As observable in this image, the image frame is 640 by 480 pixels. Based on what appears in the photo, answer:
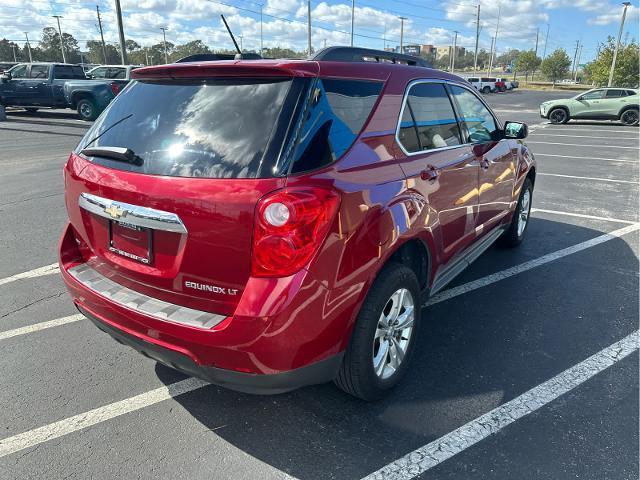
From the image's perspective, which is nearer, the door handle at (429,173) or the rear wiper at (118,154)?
the rear wiper at (118,154)

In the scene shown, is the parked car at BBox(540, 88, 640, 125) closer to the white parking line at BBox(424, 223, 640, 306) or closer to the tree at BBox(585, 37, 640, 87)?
the white parking line at BBox(424, 223, 640, 306)

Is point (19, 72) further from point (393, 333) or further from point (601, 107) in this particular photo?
point (601, 107)

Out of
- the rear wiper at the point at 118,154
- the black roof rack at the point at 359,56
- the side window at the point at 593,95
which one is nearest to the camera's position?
the rear wiper at the point at 118,154

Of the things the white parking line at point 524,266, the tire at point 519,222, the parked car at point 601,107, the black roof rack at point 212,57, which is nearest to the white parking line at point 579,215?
the white parking line at point 524,266

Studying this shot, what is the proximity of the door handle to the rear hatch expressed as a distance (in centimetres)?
98

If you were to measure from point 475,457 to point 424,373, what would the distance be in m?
0.72

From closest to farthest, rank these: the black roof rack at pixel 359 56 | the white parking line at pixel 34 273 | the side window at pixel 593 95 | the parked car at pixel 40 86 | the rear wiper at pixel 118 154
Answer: the rear wiper at pixel 118 154
the black roof rack at pixel 359 56
the white parking line at pixel 34 273
the parked car at pixel 40 86
the side window at pixel 593 95

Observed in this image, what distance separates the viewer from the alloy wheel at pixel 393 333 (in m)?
2.62

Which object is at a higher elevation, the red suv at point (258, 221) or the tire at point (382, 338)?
the red suv at point (258, 221)

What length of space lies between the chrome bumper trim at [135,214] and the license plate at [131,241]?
1.3 inches

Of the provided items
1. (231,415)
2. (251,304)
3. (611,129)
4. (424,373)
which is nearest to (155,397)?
(231,415)

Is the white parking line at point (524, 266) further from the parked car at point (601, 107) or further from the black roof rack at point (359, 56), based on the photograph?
the parked car at point (601, 107)

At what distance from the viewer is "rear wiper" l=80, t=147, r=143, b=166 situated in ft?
7.70

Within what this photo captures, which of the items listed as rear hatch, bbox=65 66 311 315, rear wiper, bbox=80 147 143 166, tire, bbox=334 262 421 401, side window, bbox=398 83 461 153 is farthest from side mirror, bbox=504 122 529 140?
rear wiper, bbox=80 147 143 166
